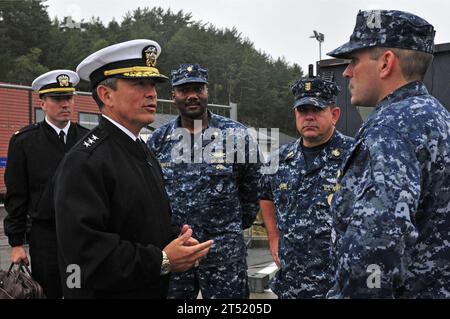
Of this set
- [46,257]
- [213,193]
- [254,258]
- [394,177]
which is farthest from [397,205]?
[254,258]

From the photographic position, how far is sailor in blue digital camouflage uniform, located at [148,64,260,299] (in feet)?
11.5

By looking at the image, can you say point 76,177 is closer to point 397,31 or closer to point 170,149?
point 397,31

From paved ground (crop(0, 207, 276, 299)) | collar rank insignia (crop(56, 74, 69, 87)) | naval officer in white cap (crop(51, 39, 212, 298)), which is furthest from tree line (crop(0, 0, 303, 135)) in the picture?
naval officer in white cap (crop(51, 39, 212, 298))

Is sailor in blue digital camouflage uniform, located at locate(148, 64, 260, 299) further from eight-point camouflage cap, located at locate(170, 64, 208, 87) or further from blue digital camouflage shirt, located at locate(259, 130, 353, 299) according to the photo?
blue digital camouflage shirt, located at locate(259, 130, 353, 299)

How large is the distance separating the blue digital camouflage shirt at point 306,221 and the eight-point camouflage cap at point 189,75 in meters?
0.96

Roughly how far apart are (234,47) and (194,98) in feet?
198

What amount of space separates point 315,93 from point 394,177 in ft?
6.45

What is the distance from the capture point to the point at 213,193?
361 cm

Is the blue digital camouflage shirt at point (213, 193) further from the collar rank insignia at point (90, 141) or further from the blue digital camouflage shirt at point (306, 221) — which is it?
the collar rank insignia at point (90, 141)

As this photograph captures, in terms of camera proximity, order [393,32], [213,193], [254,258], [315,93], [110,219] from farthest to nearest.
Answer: [254,258], [213,193], [315,93], [110,219], [393,32]

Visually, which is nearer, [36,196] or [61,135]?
[36,196]

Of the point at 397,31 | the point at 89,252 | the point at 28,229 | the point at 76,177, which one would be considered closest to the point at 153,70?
the point at 76,177

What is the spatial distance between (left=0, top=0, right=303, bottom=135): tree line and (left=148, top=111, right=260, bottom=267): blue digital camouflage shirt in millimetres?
35336

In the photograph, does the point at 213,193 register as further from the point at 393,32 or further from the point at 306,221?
the point at 393,32
